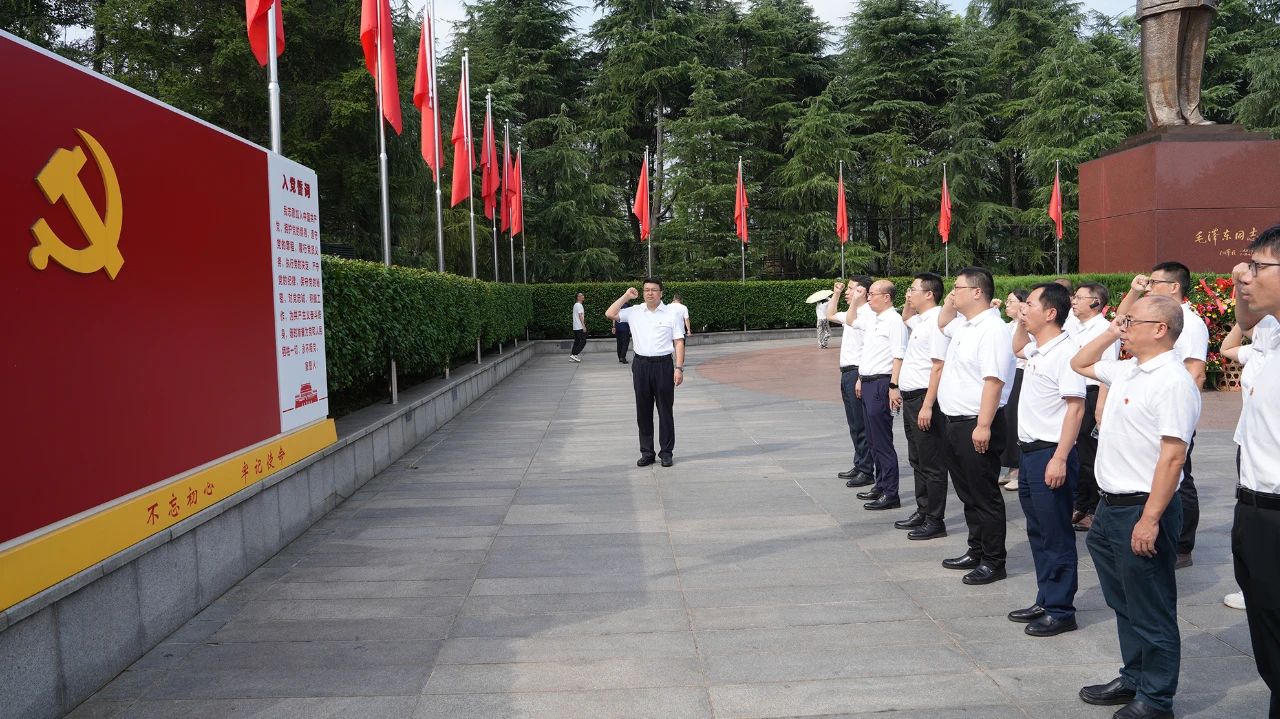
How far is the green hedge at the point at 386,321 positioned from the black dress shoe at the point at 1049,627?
5.54m

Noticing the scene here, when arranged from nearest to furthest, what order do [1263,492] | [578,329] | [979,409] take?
[1263,492] < [979,409] < [578,329]

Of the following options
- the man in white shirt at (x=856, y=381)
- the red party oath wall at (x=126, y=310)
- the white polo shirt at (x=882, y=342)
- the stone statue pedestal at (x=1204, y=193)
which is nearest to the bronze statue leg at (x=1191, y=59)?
the stone statue pedestal at (x=1204, y=193)

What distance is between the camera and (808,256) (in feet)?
125

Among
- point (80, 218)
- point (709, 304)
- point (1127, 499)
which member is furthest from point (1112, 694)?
point (709, 304)

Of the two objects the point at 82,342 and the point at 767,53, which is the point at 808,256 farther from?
the point at 82,342

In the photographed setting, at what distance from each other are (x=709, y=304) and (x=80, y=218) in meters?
27.2

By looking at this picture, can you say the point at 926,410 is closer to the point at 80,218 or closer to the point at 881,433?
the point at 881,433

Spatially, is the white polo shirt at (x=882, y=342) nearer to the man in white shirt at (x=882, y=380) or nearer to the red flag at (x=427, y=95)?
the man in white shirt at (x=882, y=380)

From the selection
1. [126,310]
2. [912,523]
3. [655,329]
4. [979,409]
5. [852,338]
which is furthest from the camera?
[655,329]

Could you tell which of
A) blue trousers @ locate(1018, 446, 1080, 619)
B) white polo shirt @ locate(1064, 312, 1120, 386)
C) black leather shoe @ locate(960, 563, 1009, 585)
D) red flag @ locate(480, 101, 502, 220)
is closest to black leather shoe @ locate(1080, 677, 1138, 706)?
blue trousers @ locate(1018, 446, 1080, 619)

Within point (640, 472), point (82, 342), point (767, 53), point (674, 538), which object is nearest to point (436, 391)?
point (640, 472)

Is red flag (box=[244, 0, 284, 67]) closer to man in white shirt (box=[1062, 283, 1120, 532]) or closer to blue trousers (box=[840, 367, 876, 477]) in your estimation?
blue trousers (box=[840, 367, 876, 477])

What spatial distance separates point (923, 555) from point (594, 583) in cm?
199

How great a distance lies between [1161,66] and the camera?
14.4 m
